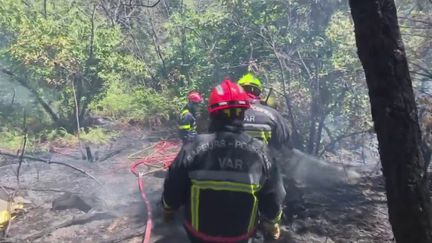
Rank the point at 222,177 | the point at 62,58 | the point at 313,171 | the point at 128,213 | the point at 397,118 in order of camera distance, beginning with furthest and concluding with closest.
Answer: the point at 62,58 < the point at 313,171 < the point at 128,213 < the point at 222,177 < the point at 397,118

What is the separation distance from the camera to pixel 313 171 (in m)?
6.57

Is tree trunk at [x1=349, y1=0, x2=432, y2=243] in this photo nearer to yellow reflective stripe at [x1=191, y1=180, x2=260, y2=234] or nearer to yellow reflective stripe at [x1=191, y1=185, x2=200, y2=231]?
yellow reflective stripe at [x1=191, y1=180, x2=260, y2=234]

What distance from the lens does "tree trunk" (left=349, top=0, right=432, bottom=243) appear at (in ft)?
7.42

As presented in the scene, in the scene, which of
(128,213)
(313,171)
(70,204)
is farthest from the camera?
(313,171)

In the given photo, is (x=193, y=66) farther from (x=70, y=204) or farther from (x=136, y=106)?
(x=70, y=204)

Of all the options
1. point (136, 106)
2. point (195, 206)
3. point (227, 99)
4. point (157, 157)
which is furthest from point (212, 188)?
point (136, 106)

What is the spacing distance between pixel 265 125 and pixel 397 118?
257cm

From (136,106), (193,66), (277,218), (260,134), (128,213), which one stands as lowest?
(128,213)

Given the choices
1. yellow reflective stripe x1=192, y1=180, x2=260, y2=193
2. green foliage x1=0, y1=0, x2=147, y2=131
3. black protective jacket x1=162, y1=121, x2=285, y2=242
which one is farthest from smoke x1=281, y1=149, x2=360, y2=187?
green foliage x1=0, y1=0, x2=147, y2=131

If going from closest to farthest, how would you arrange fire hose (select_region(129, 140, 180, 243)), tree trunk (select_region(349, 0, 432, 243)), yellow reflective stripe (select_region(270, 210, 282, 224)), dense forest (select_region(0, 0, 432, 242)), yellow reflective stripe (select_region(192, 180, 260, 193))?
tree trunk (select_region(349, 0, 432, 243)), yellow reflective stripe (select_region(192, 180, 260, 193)), yellow reflective stripe (select_region(270, 210, 282, 224)), fire hose (select_region(129, 140, 180, 243)), dense forest (select_region(0, 0, 432, 242))

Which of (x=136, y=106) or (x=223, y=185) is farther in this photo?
Answer: (x=136, y=106)

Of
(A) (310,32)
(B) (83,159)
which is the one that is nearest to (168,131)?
(B) (83,159)

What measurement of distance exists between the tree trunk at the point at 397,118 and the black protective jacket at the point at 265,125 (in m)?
2.47

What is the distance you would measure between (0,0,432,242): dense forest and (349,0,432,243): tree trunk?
750 cm
